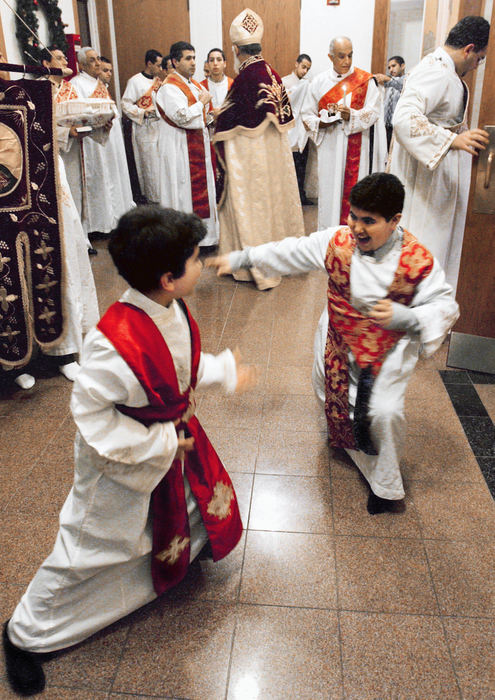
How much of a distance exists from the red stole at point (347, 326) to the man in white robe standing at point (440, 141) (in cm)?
134

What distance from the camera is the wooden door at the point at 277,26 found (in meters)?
8.16

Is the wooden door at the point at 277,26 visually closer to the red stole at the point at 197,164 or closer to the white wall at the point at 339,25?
the white wall at the point at 339,25

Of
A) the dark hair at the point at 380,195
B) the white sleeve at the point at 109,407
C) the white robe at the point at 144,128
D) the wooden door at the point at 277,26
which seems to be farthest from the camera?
the wooden door at the point at 277,26

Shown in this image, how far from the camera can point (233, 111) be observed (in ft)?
15.1

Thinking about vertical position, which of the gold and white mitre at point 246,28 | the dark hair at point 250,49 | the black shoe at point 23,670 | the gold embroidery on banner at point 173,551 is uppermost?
the gold and white mitre at point 246,28

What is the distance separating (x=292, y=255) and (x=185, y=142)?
3.82 metres

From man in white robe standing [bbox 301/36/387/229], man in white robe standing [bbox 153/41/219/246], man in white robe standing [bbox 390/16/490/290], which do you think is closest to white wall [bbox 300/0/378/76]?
man in white robe standing [bbox 301/36/387/229]

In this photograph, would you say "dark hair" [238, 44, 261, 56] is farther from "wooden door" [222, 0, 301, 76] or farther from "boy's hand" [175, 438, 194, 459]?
"wooden door" [222, 0, 301, 76]

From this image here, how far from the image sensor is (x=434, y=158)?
3.26m

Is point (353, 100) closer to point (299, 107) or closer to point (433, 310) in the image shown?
point (299, 107)

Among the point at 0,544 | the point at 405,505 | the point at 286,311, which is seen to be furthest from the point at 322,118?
the point at 0,544

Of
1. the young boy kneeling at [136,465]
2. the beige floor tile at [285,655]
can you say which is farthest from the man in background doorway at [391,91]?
the beige floor tile at [285,655]

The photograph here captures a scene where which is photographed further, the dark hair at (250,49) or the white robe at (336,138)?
the white robe at (336,138)

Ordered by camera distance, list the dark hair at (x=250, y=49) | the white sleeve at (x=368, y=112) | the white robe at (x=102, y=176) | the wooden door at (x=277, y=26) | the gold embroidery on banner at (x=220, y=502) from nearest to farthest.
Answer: the gold embroidery on banner at (x=220, y=502)
the dark hair at (x=250, y=49)
the white sleeve at (x=368, y=112)
the white robe at (x=102, y=176)
the wooden door at (x=277, y=26)
